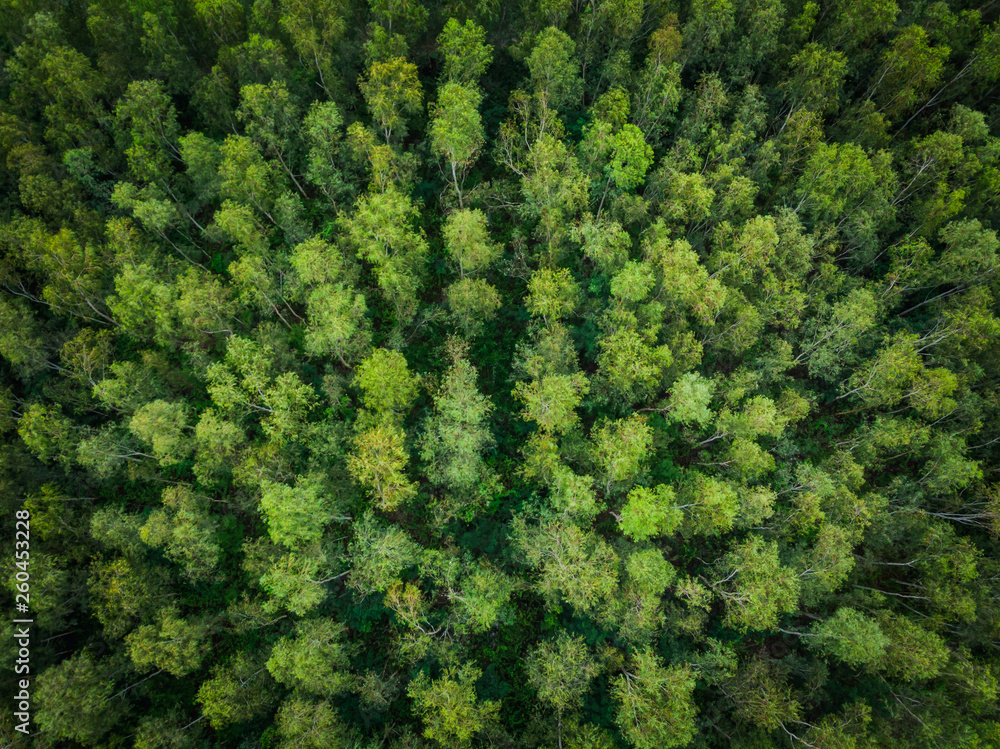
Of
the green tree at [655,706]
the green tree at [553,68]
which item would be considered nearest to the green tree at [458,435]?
the green tree at [655,706]

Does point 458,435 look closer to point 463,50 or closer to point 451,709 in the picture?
point 451,709

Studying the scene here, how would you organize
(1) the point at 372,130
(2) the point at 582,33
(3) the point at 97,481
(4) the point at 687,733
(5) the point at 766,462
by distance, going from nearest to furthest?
1. (4) the point at 687,733
2. (5) the point at 766,462
3. (3) the point at 97,481
4. (1) the point at 372,130
5. (2) the point at 582,33

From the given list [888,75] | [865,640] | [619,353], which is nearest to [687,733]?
[865,640]

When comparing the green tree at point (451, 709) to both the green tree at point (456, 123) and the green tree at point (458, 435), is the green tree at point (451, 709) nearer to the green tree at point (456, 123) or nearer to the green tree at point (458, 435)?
the green tree at point (458, 435)

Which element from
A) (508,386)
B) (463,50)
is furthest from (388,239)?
(463,50)

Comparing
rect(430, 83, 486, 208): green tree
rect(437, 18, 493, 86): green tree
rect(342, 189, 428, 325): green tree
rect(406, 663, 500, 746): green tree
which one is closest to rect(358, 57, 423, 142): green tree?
rect(430, 83, 486, 208): green tree

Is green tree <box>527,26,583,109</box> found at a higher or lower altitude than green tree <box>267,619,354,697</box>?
higher

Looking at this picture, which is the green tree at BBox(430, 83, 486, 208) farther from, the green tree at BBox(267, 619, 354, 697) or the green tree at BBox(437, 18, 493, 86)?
the green tree at BBox(267, 619, 354, 697)

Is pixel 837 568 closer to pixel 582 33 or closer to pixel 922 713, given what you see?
pixel 922 713
